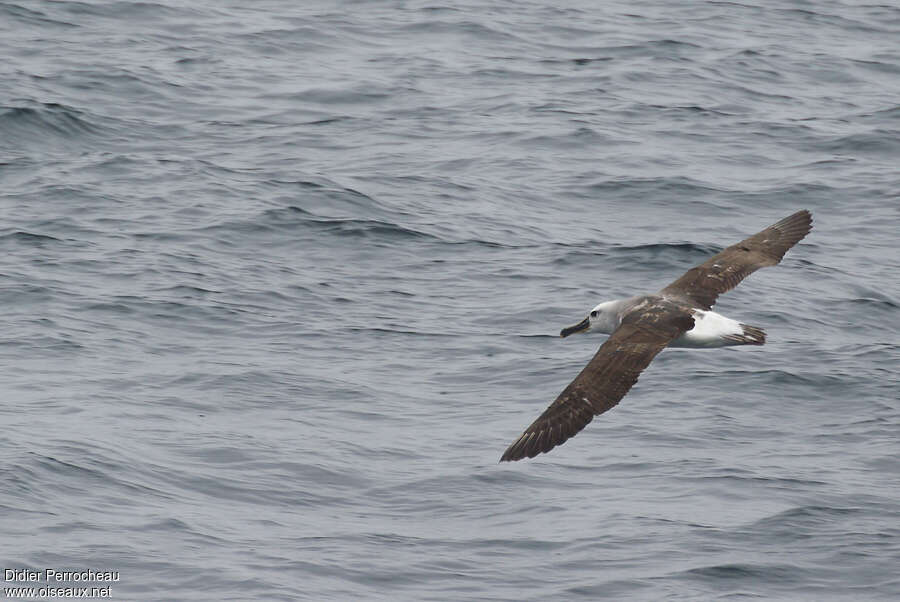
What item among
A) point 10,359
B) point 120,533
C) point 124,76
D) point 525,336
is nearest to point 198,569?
point 120,533

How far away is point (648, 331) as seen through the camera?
11.8 meters

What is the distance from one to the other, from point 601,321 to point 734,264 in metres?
1.45

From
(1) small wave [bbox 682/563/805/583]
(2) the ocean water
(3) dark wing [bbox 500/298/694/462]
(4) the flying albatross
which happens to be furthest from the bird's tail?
(1) small wave [bbox 682/563/805/583]

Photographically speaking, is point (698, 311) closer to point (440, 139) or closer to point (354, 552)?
point (354, 552)

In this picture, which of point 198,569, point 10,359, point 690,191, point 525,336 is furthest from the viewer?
point 690,191

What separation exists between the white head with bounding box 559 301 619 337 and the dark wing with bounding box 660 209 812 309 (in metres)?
0.52

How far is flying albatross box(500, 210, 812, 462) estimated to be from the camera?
423 inches

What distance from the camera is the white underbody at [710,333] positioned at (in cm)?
1185

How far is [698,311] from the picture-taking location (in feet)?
40.0

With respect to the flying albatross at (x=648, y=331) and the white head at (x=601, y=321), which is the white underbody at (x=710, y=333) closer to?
the flying albatross at (x=648, y=331)

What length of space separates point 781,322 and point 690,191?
12.8 ft

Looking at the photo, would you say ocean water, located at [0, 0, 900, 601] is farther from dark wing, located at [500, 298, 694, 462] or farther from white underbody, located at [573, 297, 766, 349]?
white underbody, located at [573, 297, 766, 349]

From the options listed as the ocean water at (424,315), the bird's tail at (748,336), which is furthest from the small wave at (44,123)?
the bird's tail at (748,336)

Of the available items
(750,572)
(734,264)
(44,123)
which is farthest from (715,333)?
(44,123)
